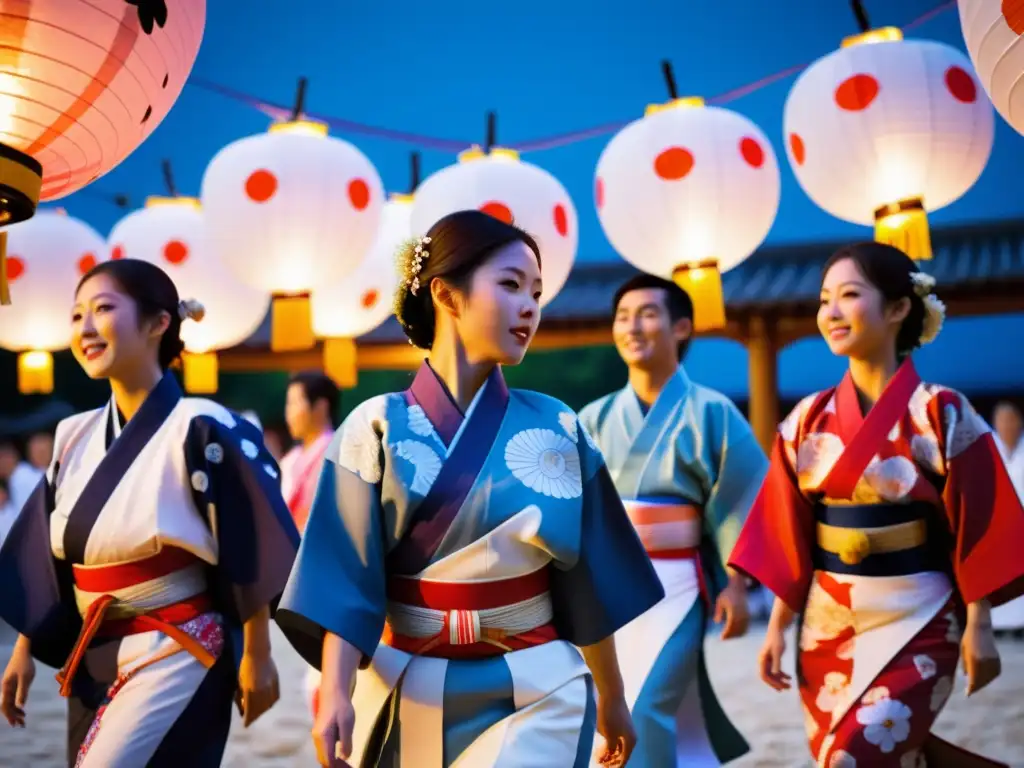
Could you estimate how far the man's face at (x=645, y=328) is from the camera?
4.21 m

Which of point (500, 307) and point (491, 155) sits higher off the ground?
point (491, 155)

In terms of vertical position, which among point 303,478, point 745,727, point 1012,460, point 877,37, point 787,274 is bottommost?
point 745,727

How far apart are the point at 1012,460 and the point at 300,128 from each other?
689 cm

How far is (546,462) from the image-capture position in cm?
226

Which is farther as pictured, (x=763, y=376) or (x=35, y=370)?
(x=763, y=376)

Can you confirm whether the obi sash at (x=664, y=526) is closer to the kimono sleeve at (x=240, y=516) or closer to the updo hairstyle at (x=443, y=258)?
the kimono sleeve at (x=240, y=516)

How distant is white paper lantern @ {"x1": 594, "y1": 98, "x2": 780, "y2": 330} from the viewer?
464 cm

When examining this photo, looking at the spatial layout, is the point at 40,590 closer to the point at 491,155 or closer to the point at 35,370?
the point at 491,155

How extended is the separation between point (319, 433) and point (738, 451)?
8.44 ft

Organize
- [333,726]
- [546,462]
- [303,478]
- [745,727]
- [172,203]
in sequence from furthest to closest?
[172,203] < [303,478] < [745,727] < [546,462] < [333,726]

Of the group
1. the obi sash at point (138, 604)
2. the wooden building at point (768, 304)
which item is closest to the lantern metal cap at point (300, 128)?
the obi sash at point (138, 604)

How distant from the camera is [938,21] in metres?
12.1

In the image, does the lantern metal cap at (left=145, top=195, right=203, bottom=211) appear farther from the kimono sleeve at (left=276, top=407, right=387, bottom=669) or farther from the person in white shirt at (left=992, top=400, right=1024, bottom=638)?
the person in white shirt at (left=992, top=400, right=1024, bottom=638)

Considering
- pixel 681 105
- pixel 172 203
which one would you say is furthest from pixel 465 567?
pixel 172 203
